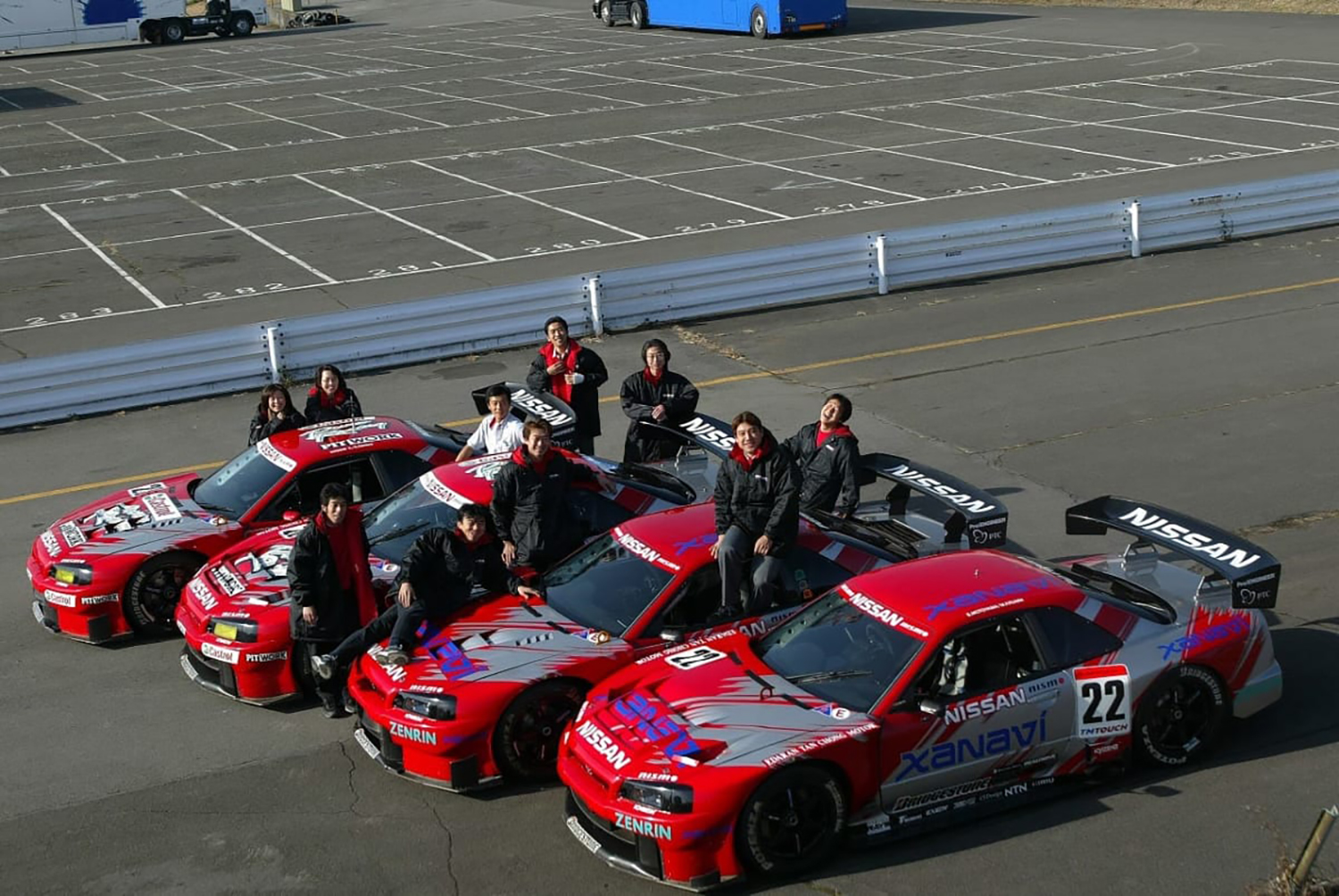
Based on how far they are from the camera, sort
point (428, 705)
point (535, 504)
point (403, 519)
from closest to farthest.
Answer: point (428, 705), point (535, 504), point (403, 519)

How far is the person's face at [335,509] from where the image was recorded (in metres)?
9.61

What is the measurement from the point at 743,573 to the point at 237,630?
3254mm

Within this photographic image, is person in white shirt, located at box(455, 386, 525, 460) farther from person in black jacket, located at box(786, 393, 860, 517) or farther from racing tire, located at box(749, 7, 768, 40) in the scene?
racing tire, located at box(749, 7, 768, 40)

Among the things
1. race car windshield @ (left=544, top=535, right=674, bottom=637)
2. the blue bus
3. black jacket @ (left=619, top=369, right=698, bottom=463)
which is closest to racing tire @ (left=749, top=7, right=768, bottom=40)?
the blue bus

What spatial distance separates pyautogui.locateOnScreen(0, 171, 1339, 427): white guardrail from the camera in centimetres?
1722

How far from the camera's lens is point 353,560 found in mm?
9844

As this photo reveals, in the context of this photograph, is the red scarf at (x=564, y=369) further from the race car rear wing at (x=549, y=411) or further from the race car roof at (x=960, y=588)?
the race car roof at (x=960, y=588)

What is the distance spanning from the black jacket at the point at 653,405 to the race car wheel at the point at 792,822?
5208mm

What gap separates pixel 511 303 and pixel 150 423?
4573mm

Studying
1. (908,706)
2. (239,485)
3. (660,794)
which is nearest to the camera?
(660,794)

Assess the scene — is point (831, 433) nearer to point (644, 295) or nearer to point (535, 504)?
point (535, 504)

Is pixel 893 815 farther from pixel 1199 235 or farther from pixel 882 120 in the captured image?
pixel 882 120

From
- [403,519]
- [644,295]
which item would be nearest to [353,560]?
[403,519]

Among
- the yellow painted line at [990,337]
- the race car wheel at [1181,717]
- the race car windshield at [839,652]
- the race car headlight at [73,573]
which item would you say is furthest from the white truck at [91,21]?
the race car wheel at [1181,717]
